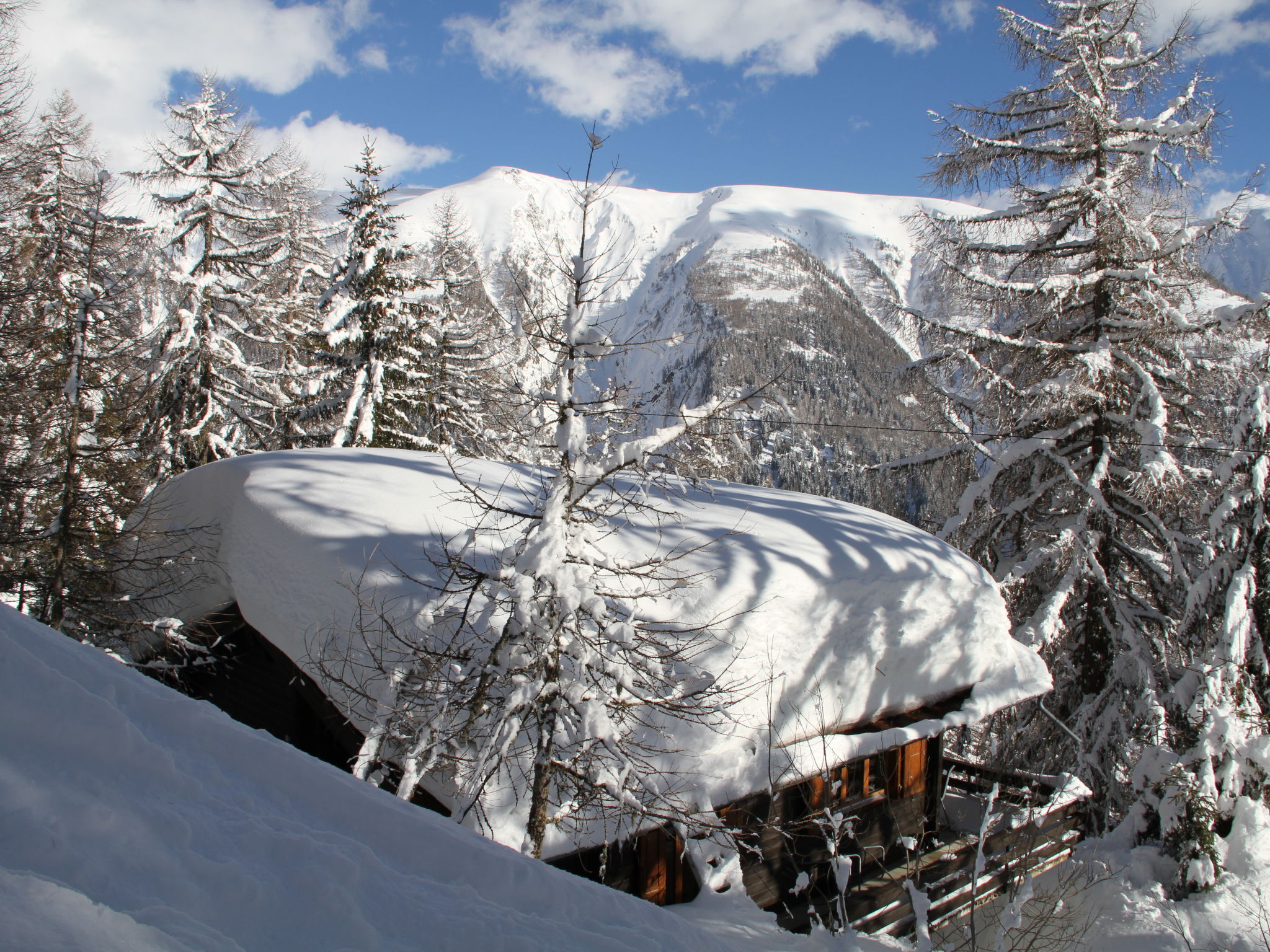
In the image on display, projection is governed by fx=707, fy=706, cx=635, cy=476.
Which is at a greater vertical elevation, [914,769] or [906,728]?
[906,728]

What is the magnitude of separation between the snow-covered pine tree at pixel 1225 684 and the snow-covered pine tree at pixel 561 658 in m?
9.78

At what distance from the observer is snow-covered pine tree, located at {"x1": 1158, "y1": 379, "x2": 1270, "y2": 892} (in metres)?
10.8

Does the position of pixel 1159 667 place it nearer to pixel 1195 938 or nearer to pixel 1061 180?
pixel 1195 938

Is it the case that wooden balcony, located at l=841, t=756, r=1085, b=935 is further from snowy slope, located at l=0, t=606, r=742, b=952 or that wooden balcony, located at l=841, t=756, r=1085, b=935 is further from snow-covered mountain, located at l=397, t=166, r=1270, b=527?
snowy slope, located at l=0, t=606, r=742, b=952

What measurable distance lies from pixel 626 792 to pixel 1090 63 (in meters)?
14.1

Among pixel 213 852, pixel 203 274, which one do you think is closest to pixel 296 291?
pixel 203 274

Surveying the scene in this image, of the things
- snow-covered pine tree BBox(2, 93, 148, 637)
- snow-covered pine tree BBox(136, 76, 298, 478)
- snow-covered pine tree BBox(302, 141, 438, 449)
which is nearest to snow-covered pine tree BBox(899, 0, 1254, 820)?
snow-covered pine tree BBox(302, 141, 438, 449)

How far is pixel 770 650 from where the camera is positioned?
22.4 feet

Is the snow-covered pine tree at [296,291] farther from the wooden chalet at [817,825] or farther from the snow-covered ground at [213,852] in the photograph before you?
the snow-covered ground at [213,852]

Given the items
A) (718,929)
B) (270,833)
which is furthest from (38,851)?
(718,929)

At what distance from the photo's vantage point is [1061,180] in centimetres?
1280

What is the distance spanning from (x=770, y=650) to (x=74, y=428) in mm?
9907

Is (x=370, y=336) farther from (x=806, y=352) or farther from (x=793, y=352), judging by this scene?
(x=806, y=352)

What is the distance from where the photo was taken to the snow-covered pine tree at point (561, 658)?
15.6ft
